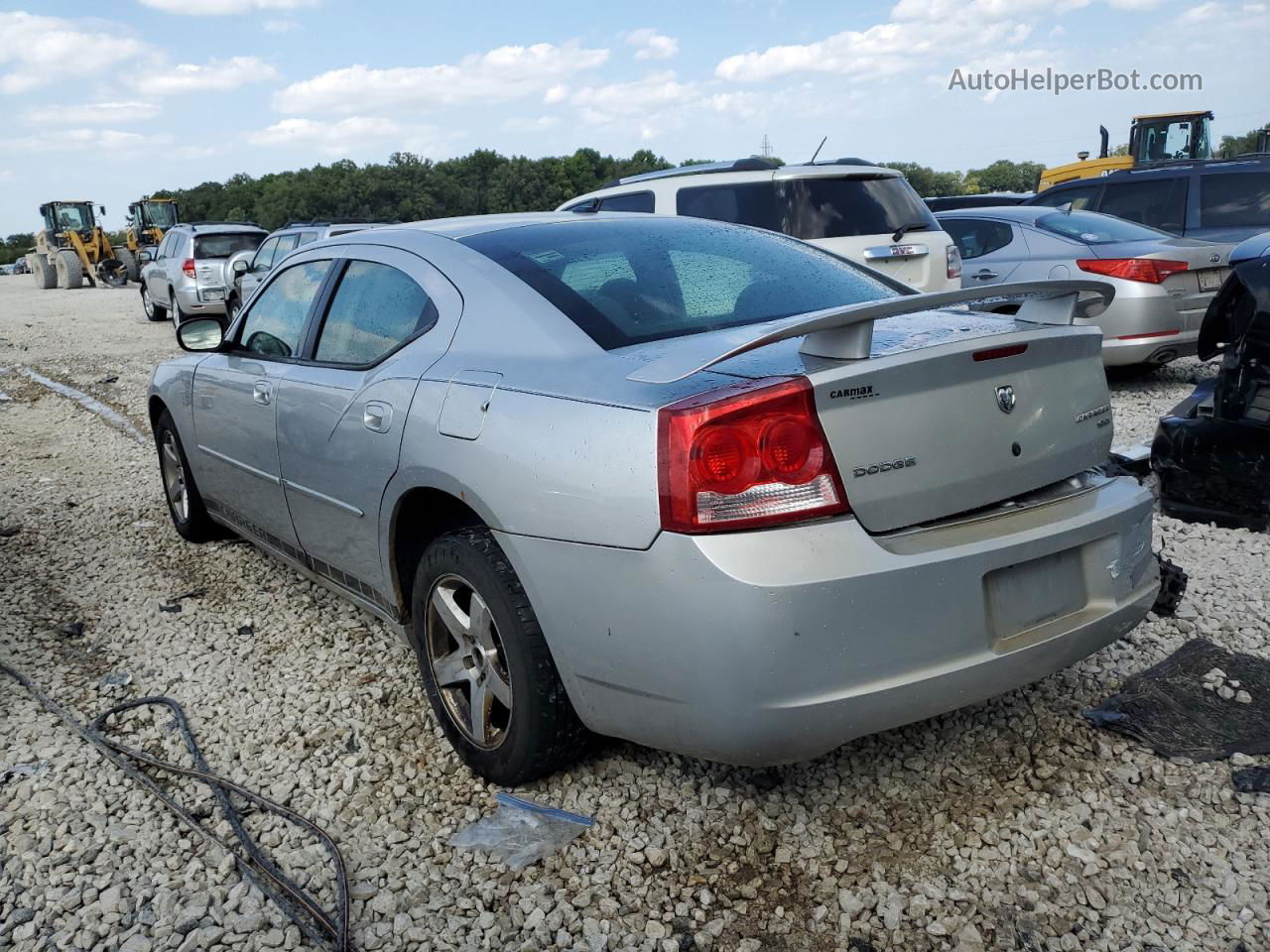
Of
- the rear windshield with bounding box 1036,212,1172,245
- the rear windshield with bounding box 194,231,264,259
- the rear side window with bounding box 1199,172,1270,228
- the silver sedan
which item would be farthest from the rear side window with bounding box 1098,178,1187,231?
the rear windshield with bounding box 194,231,264,259

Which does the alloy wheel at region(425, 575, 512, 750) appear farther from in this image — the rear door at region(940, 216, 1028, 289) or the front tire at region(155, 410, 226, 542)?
the rear door at region(940, 216, 1028, 289)

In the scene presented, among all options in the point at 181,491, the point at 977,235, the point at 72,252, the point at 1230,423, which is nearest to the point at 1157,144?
the point at 977,235

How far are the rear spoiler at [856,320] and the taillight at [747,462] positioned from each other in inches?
4.6

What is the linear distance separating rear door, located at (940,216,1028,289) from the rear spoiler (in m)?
6.06

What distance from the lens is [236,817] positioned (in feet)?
9.29

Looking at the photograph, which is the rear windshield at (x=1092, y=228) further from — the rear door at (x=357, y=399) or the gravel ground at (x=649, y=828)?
the rear door at (x=357, y=399)

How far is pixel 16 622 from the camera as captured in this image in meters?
4.38

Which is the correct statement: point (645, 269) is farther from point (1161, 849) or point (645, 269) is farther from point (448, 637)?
point (1161, 849)

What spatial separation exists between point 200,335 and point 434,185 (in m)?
73.1

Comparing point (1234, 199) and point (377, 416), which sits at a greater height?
point (1234, 199)

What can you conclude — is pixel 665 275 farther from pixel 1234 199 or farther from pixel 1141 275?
pixel 1234 199

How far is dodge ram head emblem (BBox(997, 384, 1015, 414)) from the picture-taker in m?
2.44

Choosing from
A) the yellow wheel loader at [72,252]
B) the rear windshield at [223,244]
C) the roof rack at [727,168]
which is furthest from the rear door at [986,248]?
the yellow wheel loader at [72,252]

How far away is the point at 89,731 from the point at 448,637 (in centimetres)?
130
